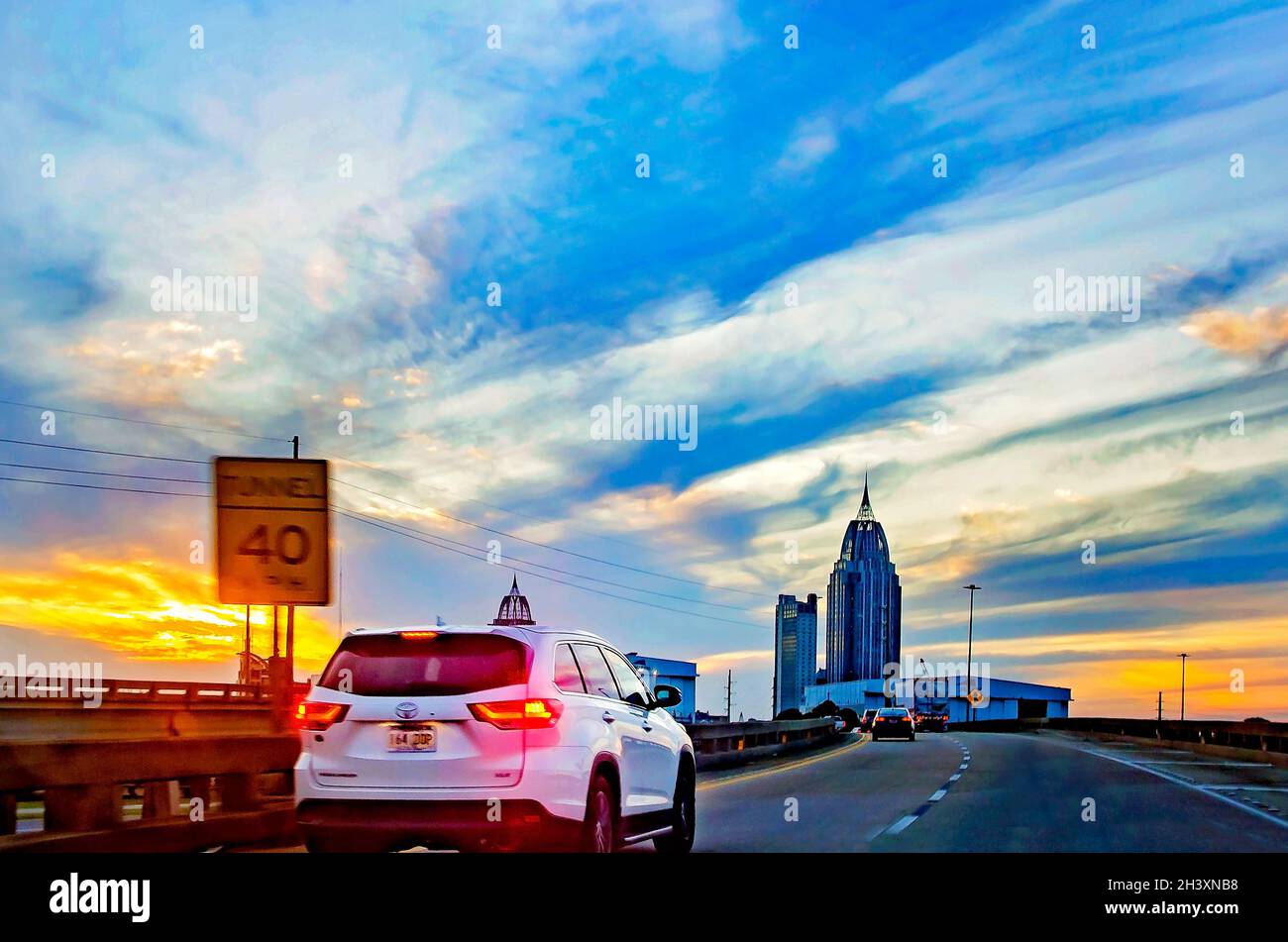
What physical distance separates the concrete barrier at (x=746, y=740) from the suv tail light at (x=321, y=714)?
15.4 meters

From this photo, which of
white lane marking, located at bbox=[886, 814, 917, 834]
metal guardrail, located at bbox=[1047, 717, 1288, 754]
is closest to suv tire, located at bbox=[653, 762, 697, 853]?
white lane marking, located at bbox=[886, 814, 917, 834]

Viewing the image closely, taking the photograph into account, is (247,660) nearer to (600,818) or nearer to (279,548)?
(279,548)

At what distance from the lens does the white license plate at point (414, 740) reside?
9984 millimetres

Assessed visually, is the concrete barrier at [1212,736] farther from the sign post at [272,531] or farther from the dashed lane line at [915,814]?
the sign post at [272,531]

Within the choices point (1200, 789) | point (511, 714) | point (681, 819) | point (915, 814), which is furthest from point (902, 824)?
point (1200, 789)

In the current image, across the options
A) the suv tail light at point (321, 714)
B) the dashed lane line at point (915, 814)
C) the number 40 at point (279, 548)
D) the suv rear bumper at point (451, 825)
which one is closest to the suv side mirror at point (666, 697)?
the dashed lane line at point (915, 814)

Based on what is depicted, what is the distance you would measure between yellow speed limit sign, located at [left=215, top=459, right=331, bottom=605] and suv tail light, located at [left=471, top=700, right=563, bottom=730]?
7629mm

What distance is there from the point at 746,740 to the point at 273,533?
21588mm

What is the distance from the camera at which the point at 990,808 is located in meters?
18.4

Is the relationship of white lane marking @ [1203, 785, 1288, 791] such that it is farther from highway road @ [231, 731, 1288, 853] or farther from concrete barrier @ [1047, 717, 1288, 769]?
concrete barrier @ [1047, 717, 1288, 769]

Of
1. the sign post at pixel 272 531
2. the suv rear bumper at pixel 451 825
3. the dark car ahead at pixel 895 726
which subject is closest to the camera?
the suv rear bumper at pixel 451 825

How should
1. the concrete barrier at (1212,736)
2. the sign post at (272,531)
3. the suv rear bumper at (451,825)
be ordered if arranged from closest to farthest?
the suv rear bumper at (451,825) < the sign post at (272,531) < the concrete barrier at (1212,736)
